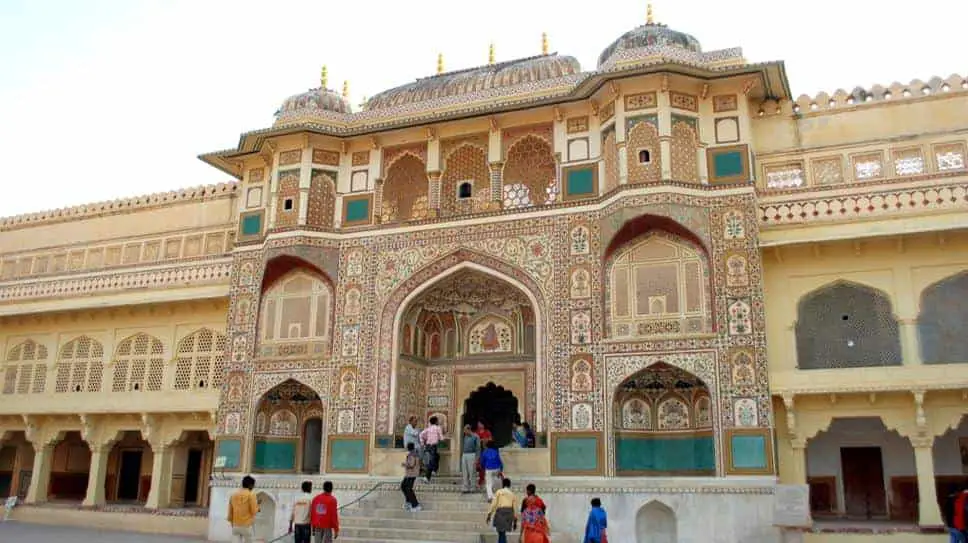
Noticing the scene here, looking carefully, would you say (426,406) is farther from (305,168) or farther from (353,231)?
(305,168)

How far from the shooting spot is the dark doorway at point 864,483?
1455 cm

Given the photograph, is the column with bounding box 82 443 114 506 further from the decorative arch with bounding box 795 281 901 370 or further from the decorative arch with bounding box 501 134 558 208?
the decorative arch with bounding box 795 281 901 370

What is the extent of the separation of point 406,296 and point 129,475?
9.76 meters

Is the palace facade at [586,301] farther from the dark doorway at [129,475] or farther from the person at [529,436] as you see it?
the dark doorway at [129,475]

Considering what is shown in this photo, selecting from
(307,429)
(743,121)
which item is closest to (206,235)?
(307,429)

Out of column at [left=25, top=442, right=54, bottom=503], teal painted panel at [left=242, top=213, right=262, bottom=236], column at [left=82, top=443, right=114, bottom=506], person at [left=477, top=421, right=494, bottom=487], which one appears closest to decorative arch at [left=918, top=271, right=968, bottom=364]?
person at [left=477, top=421, right=494, bottom=487]

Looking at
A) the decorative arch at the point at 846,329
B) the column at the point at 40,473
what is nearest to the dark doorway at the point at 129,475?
the column at the point at 40,473

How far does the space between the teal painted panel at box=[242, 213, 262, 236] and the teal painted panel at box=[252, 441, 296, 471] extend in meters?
4.32

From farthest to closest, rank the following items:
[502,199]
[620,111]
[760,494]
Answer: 1. [502,199]
2. [620,111]
3. [760,494]

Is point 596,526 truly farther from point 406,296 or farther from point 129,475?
point 129,475

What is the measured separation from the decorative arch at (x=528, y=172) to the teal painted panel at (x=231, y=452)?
697cm

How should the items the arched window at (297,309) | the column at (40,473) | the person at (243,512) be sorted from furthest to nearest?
the column at (40,473) → the arched window at (297,309) → the person at (243,512)

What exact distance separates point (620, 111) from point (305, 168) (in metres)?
6.46

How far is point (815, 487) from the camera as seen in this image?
1490 cm
